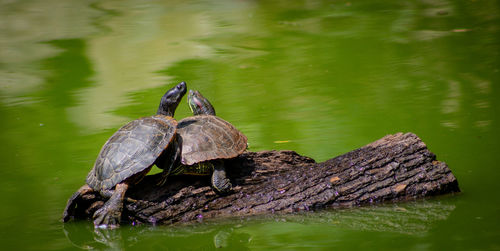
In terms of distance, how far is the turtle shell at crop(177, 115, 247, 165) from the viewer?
3.33 metres

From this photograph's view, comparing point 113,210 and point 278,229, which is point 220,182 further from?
point 113,210

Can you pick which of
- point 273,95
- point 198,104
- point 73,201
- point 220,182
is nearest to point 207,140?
point 220,182

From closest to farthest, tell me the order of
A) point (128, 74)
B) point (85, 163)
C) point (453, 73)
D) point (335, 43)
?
point (85, 163) → point (453, 73) → point (128, 74) → point (335, 43)

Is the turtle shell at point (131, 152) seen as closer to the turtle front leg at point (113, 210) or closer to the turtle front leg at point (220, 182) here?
the turtle front leg at point (113, 210)

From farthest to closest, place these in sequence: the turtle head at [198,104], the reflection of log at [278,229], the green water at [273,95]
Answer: the turtle head at [198,104] → the green water at [273,95] → the reflection of log at [278,229]

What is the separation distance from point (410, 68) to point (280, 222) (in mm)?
4048

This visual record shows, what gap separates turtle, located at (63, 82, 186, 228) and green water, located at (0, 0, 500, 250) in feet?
0.52

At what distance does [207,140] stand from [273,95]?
2.76 metres

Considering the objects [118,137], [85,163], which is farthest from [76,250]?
[85,163]

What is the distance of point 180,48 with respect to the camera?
8.86 metres

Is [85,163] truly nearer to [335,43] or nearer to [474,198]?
[474,198]

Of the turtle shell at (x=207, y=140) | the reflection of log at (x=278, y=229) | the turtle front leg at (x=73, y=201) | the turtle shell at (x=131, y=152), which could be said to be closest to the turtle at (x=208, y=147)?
the turtle shell at (x=207, y=140)

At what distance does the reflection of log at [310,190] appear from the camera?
3.30m

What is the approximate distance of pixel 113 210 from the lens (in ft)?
10.5
